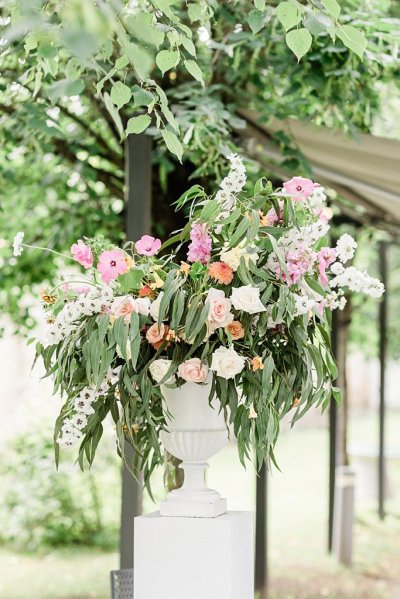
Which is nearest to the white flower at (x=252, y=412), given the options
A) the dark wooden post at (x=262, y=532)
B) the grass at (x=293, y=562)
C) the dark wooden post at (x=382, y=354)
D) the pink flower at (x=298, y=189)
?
the pink flower at (x=298, y=189)

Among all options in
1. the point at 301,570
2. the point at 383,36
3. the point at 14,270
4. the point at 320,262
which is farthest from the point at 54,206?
the point at 320,262

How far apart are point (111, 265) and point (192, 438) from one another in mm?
434

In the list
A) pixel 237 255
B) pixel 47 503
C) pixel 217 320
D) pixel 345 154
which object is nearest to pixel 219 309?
pixel 217 320

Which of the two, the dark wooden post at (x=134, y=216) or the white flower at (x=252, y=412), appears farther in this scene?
the dark wooden post at (x=134, y=216)

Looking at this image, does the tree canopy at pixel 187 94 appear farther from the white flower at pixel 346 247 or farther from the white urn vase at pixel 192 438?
the white urn vase at pixel 192 438

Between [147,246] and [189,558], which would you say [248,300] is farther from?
[189,558]

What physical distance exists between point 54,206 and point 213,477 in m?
5.48

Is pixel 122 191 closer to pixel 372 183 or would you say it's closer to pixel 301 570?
pixel 372 183

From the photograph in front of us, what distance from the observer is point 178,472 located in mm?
3074

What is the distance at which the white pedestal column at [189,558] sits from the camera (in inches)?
75.7

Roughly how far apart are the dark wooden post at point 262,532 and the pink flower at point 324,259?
300cm

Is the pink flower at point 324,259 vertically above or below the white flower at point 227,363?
above

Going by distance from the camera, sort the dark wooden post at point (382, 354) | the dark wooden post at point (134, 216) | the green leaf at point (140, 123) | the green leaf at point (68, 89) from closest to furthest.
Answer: the green leaf at point (140, 123), the green leaf at point (68, 89), the dark wooden post at point (134, 216), the dark wooden post at point (382, 354)

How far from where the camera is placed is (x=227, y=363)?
1.85 m
